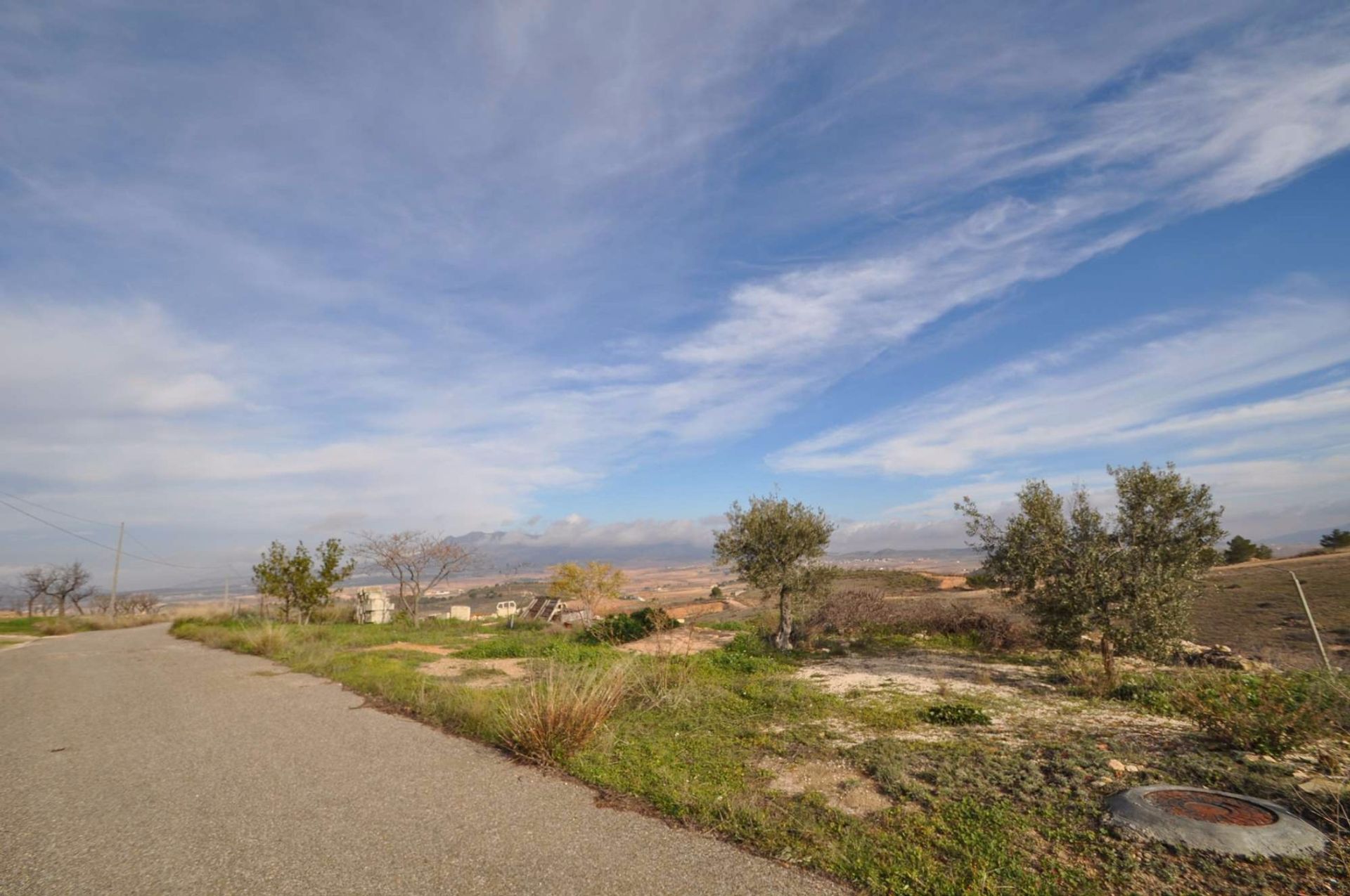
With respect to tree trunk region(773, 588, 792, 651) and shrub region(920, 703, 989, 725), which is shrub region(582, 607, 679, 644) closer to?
tree trunk region(773, 588, 792, 651)

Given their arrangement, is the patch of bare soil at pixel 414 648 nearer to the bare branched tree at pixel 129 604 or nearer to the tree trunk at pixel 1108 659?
the tree trunk at pixel 1108 659

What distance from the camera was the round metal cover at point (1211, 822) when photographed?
4.36 metres

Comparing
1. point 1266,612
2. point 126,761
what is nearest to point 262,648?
point 126,761

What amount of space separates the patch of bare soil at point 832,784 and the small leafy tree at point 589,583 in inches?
1010

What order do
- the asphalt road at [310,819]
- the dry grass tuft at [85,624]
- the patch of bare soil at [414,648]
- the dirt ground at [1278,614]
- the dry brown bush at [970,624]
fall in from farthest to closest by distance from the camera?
the dry grass tuft at [85,624] < the patch of bare soil at [414,648] < the dry brown bush at [970,624] < the dirt ground at [1278,614] < the asphalt road at [310,819]

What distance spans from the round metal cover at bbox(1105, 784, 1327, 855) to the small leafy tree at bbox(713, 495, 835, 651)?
1054 centimetres

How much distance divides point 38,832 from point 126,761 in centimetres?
244

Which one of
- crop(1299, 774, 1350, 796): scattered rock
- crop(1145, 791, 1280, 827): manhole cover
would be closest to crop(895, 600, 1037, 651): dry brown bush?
crop(1299, 774, 1350, 796): scattered rock

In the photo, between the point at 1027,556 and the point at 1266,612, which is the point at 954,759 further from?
the point at 1266,612

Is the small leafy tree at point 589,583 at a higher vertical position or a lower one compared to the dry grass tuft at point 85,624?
higher

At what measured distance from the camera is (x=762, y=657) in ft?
48.0

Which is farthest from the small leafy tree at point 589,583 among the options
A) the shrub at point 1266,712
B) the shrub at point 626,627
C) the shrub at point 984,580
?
the shrub at point 1266,712

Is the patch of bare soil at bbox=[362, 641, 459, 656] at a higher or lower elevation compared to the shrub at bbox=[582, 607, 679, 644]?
lower

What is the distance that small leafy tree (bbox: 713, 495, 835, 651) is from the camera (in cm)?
A: 1593
